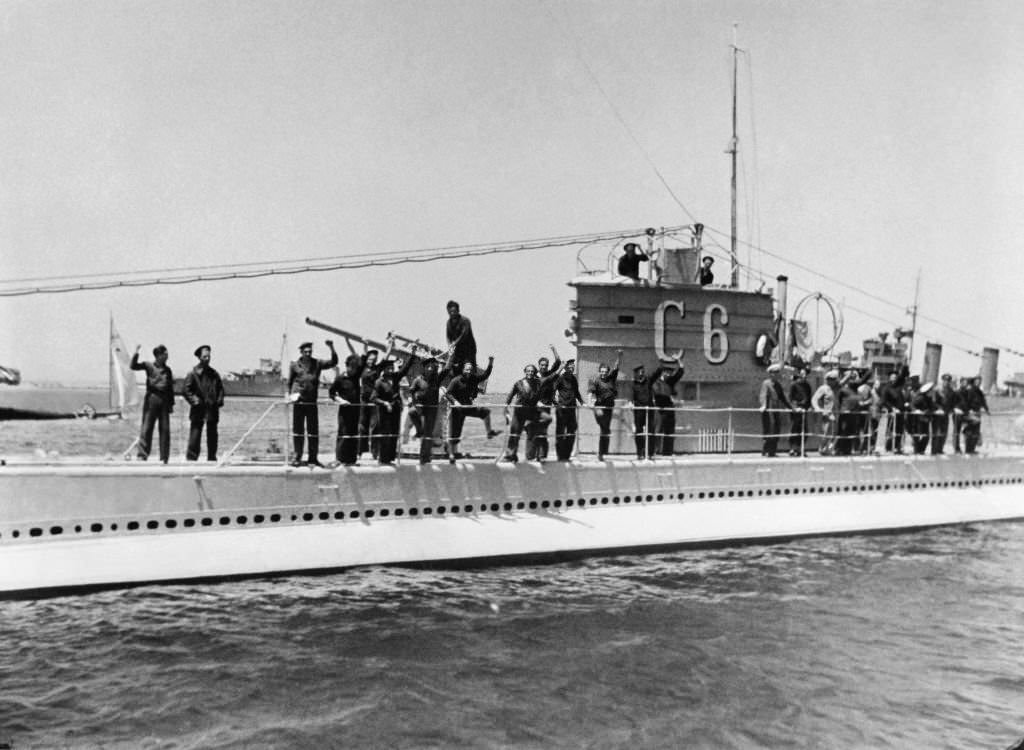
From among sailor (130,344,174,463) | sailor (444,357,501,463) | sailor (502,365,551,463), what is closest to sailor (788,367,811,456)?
sailor (502,365,551,463)

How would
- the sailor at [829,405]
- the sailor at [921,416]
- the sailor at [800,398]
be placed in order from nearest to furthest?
the sailor at [800,398], the sailor at [829,405], the sailor at [921,416]

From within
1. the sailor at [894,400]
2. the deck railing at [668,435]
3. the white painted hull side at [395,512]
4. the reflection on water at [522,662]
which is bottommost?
the reflection on water at [522,662]

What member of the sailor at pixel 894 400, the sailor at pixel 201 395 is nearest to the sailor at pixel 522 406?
the sailor at pixel 201 395

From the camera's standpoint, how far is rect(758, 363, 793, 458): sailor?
15227mm

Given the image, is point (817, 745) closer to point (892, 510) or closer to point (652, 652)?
point (652, 652)

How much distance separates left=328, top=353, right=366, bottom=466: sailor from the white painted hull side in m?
0.32

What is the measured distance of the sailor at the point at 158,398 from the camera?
37.0 ft

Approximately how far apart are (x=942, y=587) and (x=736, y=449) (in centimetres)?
517

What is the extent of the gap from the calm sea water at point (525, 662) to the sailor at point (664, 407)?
111 inches

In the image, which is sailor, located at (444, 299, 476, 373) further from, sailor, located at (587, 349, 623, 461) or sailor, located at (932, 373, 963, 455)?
sailor, located at (932, 373, 963, 455)

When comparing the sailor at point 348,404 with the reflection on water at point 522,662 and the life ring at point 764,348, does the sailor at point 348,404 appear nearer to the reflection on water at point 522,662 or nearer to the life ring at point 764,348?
the reflection on water at point 522,662

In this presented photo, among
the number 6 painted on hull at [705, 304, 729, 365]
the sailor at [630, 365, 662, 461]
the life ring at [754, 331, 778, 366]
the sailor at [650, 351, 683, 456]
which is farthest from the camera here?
the life ring at [754, 331, 778, 366]

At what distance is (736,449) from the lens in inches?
654

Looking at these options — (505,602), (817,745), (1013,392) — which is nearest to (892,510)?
(505,602)
